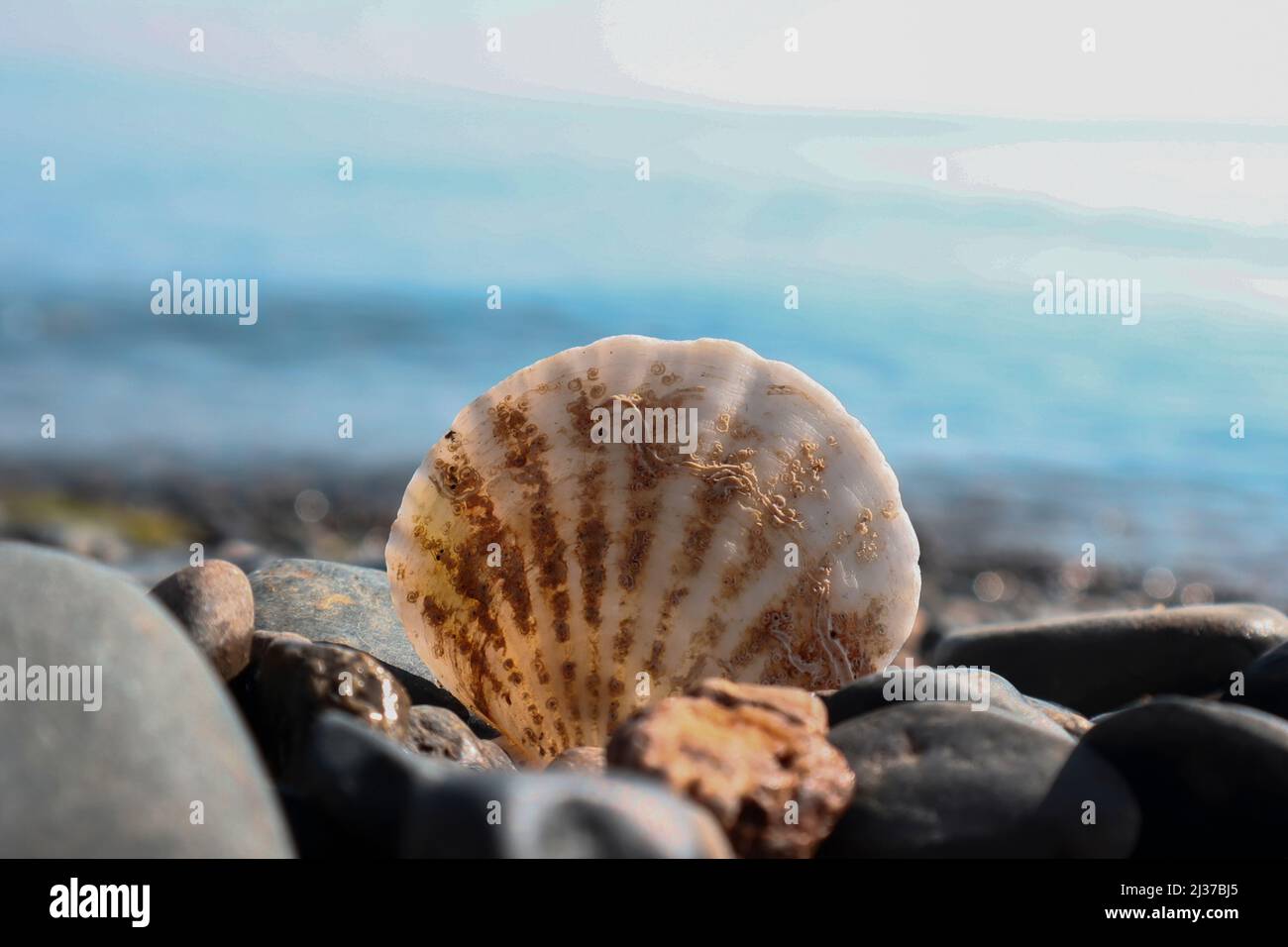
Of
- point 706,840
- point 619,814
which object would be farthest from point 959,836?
point 619,814

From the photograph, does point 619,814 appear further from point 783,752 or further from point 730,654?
point 730,654

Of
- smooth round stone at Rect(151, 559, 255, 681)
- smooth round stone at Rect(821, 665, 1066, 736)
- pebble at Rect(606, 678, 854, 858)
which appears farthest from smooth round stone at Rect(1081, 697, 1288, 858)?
smooth round stone at Rect(151, 559, 255, 681)

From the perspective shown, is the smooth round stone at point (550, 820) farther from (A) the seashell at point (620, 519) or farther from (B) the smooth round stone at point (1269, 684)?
(B) the smooth round stone at point (1269, 684)

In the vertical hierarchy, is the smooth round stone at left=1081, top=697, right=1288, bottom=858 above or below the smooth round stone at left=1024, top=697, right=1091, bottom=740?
above

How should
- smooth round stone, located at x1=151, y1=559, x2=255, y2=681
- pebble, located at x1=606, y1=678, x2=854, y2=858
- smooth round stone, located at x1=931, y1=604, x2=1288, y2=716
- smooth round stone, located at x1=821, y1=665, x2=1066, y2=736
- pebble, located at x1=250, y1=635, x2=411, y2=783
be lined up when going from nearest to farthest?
1. pebble, located at x1=606, y1=678, x2=854, y2=858
2. pebble, located at x1=250, y1=635, x2=411, y2=783
3. smooth round stone, located at x1=821, y1=665, x2=1066, y2=736
4. smooth round stone, located at x1=151, y1=559, x2=255, y2=681
5. smooth round stone, located at x1=931, y1=604, x2=1288, y2=716

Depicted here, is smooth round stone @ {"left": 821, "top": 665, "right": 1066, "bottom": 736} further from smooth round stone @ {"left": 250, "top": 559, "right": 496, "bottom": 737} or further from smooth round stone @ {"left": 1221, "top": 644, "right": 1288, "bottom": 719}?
smooth round stone @ {"left": 250, "top": 559, "right": 496, "bottom": 737}
